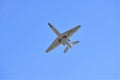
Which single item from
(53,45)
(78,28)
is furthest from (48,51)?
(78,28)

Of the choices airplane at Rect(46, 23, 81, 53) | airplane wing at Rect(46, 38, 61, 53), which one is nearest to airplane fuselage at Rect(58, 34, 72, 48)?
airplane at Rect(46, 23, 81, 53)

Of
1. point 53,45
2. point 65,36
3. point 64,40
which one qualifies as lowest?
point 64,40

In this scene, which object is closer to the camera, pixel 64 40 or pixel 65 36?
pixel 65 36

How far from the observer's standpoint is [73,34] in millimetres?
148375

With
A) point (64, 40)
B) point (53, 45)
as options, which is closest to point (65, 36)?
point (64, 40)

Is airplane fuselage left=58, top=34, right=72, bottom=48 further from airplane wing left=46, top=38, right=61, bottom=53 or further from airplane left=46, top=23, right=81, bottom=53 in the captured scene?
airplane wing left=46, top=38, right=61, bottom=53

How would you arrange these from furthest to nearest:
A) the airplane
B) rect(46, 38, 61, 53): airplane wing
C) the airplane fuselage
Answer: rect(46, 38, 61, 53): airplane wing
the airplane fuselage
the airplane

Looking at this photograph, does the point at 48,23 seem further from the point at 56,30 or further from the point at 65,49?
the point at 65,49

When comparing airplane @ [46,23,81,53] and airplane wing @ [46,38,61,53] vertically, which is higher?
airplane wing @ [46,38,61,53]

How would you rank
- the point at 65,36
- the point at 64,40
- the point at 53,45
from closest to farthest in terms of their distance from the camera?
the point at 65,36 → the point at 64,40 → the point at 53,45

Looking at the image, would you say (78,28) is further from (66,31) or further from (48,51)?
(48,51)

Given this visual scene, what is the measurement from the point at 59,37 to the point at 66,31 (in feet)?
10.9

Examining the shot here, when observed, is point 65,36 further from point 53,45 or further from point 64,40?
point 53,45

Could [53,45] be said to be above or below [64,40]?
above
